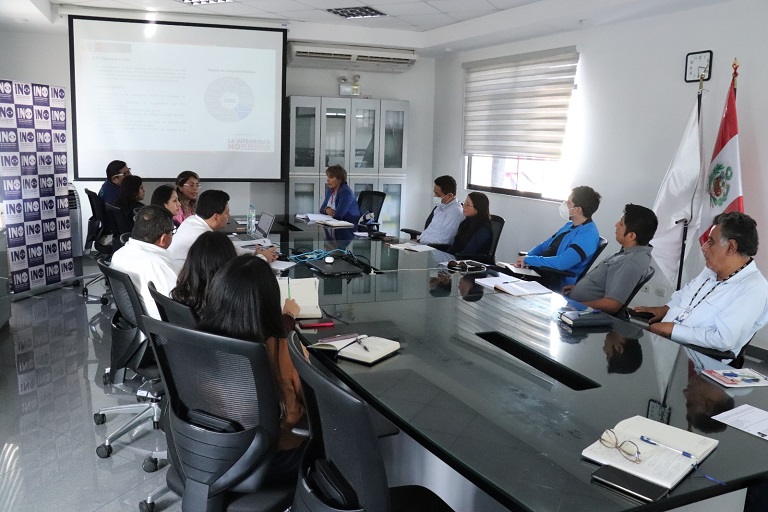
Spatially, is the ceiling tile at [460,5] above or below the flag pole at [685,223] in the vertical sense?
above

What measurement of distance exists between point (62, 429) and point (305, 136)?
5.20m

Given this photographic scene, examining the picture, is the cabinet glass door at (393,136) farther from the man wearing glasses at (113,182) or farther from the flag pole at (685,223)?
the flag pole at (685,223)

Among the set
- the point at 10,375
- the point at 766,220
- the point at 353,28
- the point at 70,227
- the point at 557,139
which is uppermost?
the point at 353,28

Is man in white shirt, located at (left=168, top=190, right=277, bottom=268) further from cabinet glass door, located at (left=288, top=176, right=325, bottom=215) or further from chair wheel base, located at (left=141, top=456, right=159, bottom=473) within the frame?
cabinet glass door, located at (left=288, top=176, right=325, bottom=215)

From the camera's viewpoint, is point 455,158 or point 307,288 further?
point 455,158

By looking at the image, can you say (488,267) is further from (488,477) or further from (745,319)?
(488,477)

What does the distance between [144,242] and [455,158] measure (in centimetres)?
575

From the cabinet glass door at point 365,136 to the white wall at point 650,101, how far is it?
1.89m

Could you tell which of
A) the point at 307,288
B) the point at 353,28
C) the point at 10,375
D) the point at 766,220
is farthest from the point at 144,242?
the point at 353,28

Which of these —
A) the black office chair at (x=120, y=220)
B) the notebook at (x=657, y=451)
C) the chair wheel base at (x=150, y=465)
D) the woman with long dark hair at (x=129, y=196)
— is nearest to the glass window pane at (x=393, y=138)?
the woman with long dark hair at (x=129, y=196)

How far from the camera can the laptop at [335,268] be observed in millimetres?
3692

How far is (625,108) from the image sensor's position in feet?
18.9

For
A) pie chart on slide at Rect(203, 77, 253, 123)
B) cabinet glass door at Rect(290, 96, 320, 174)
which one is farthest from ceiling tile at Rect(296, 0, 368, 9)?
cabinet glass door at Rect(290, 96, 320, 174)

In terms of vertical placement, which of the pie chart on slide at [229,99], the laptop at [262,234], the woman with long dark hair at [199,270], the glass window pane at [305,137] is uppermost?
the pie chart on slide at [229,99]
